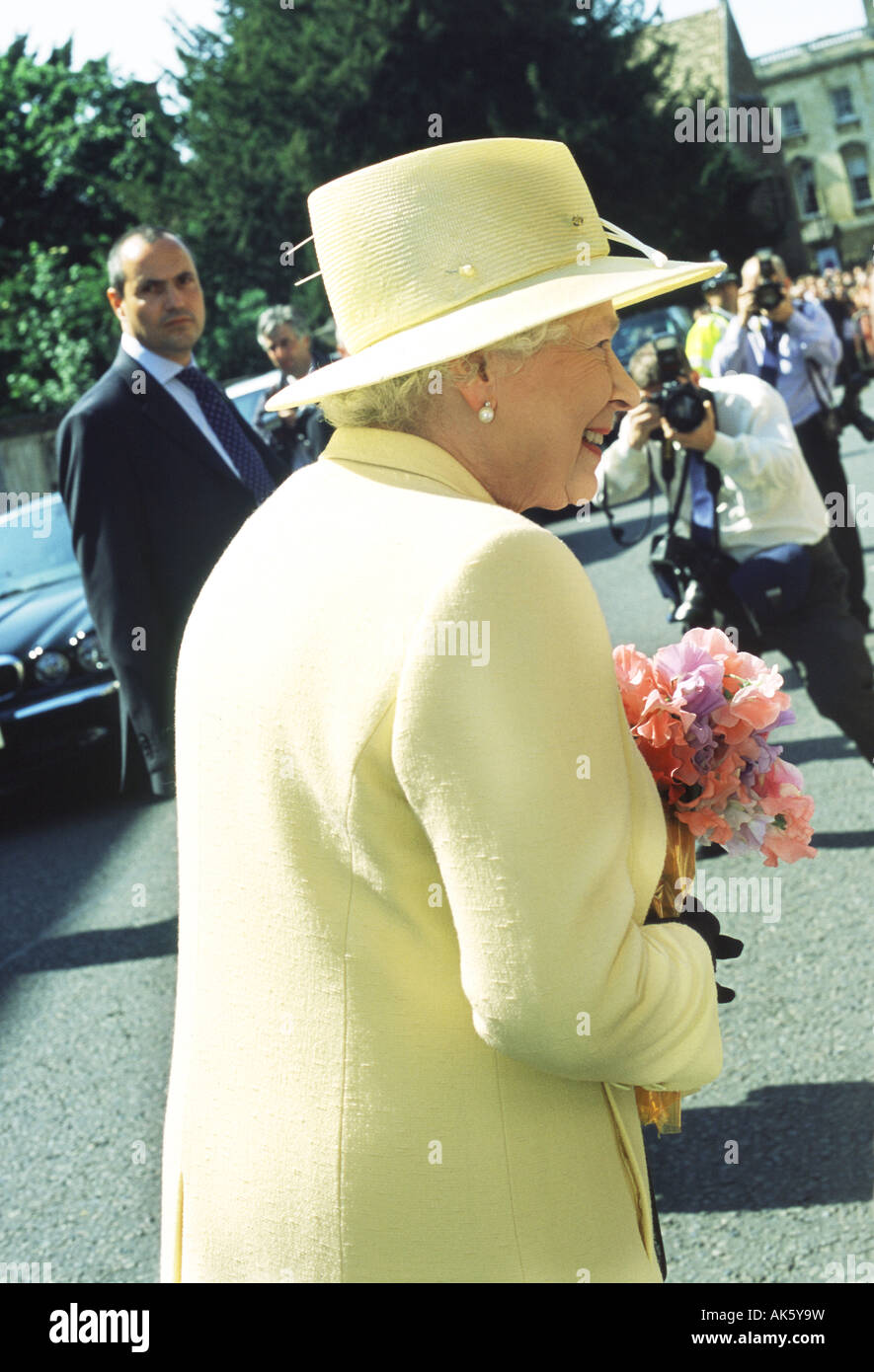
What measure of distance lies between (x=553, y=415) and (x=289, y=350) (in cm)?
606

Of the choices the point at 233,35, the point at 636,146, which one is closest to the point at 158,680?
the point at 636,146

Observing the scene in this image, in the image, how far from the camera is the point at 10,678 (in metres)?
7.72

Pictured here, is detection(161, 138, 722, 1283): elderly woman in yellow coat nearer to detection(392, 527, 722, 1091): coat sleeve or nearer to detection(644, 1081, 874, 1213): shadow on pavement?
detection(392, 527, 722, 1091): coat sleeve

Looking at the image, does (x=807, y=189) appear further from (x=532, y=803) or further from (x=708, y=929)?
(x=532, y=803)

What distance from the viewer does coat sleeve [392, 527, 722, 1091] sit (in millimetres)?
1341

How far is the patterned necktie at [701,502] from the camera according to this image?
516 centimetres

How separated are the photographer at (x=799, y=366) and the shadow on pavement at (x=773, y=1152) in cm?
405

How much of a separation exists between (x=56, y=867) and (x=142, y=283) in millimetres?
3167

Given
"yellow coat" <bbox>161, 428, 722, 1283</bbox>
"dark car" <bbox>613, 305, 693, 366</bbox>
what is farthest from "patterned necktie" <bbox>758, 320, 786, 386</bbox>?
"dark car" <bbox>613, 305, 693, 366</bbox>

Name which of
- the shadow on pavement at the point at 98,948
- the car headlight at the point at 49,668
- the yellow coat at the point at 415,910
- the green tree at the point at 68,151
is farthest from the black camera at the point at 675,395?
the green tree at the point at 68,151

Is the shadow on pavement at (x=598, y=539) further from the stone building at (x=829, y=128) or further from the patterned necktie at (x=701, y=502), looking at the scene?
the stone building at (x=829, y=128)

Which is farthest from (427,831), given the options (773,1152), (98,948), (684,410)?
(98,948)

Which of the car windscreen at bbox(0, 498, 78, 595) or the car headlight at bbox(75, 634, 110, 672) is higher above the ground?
the car windscreen at bbox(0, 498, 78, 595)

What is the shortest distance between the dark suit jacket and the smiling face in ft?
7.93
